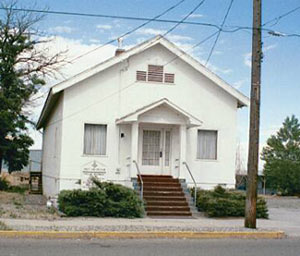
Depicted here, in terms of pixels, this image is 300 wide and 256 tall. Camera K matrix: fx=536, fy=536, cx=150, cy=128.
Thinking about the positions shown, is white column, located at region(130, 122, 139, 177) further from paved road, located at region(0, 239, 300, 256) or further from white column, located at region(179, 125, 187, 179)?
paved road, located at region(0, 239, 300, 256)

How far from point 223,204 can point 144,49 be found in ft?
23.9

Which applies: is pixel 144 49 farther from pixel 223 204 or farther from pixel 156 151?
pixel 223 204

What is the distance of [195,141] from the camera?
74.9 ft

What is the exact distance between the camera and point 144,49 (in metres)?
22.2

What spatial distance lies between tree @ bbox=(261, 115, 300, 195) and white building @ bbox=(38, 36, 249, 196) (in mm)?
21135

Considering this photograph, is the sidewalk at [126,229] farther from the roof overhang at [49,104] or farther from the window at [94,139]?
the roof overhang at [49,104]

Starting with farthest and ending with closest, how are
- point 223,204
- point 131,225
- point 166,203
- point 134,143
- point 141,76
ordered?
1. point 141,76
2. point 134,143
3. point 166,203
4. point 223,204
5. point 131,225

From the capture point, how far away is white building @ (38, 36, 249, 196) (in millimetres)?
21406

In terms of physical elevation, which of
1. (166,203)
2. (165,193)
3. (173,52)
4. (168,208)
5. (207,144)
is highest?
(173,52)

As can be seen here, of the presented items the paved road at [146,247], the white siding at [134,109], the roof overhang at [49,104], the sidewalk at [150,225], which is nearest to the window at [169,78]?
the white siding at [134,109]

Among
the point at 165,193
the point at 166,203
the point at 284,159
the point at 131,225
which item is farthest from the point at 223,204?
the point at 284,159

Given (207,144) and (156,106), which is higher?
(156,106)

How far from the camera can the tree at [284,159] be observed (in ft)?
141

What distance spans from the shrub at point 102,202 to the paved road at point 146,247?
4.51 m
